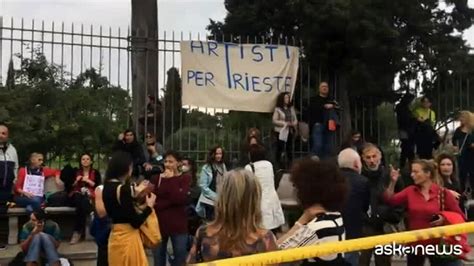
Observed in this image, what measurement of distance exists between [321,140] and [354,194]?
4920 millimetres

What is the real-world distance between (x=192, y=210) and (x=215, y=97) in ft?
9.02

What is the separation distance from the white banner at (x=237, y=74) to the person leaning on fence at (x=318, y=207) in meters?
6.46

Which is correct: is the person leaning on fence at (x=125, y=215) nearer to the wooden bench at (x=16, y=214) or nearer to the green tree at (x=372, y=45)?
the wooden bench at (x=16, y=214)

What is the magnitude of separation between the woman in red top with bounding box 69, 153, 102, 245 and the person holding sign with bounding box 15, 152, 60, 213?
40 centimetres

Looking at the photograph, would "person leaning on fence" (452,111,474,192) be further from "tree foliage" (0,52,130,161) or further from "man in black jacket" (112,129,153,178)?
"tree foliage" (0,52,130,161)

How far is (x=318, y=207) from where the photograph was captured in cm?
352

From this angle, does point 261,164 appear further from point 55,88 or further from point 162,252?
point 55,88

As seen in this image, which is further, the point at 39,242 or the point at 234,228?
the point at 39,242

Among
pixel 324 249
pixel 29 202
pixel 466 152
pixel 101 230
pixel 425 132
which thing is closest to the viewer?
pixel 324 249

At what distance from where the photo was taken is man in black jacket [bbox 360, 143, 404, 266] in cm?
596

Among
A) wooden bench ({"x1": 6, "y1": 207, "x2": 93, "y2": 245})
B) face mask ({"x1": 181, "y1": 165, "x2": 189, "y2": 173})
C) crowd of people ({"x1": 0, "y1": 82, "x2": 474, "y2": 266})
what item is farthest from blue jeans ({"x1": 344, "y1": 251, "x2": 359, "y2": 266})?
wooden bench ({"x1": 6, "y1": 207, "x2": 93, "y2": 245})

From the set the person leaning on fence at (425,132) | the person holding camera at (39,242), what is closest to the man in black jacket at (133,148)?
the person holding camera at (39,242)

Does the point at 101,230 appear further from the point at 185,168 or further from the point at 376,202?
the point at 376,202

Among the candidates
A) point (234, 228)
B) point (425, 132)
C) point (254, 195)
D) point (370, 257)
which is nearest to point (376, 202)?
point (370, 257)
